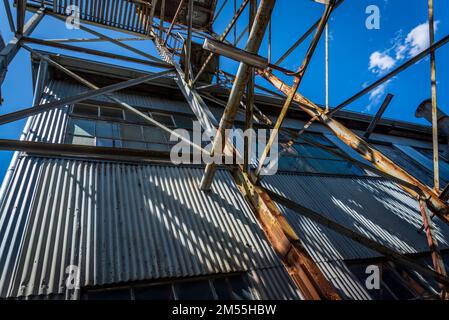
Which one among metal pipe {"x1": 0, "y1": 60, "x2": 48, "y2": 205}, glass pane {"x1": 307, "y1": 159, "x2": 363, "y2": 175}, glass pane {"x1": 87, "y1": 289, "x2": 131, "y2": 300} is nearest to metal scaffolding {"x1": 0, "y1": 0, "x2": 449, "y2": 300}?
metal pipe {"x1": 0, "y1": 60, "x2": 48, "y2": 205}

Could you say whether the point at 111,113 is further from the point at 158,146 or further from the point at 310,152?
the point at 310,152

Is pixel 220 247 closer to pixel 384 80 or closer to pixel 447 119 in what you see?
pixel 384 80

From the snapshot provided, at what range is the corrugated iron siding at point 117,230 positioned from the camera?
3.73 m

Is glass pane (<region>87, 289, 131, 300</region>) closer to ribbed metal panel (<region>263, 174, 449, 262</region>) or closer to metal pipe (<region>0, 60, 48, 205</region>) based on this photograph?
metal pipe (<region>0, 60, 48, 205</region>)

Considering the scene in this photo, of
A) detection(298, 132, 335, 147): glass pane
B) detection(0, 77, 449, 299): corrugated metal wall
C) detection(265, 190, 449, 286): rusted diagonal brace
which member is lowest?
detection(265, 190, 449, 286): rusted diagonal brace

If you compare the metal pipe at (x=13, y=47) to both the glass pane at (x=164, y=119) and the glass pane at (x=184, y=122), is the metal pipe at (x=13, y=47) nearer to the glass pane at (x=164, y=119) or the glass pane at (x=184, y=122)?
the glass pane at (x=164, y=119)

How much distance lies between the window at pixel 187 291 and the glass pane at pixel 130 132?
179 inches

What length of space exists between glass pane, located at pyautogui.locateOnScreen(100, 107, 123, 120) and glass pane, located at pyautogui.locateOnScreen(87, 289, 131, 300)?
225 inches

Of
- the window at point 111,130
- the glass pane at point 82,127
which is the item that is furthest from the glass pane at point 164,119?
the glass pane at point 82,127

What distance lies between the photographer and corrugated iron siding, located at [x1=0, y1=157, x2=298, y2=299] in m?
3.73

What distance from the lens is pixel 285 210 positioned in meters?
6.60

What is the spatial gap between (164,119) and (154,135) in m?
1.41

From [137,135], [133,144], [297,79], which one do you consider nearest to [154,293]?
[297,79]
